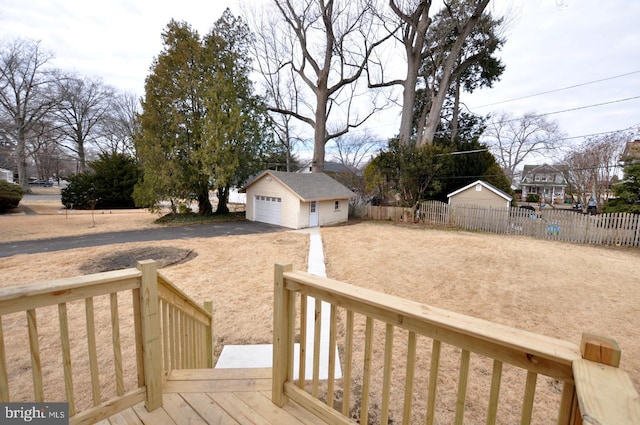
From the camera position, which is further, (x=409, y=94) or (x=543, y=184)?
(x=543, y=184)

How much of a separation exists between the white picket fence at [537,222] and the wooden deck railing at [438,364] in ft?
37.4

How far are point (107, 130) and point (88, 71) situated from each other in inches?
271

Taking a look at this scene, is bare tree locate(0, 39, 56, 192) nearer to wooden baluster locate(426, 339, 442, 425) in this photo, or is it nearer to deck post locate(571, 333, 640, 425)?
wooden baluster locate(426, 339, 442, 425)

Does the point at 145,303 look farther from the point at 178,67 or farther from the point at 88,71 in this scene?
Result: the point at 88,71

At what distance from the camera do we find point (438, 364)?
1226 mm

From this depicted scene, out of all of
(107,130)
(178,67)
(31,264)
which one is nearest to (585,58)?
(178,67)

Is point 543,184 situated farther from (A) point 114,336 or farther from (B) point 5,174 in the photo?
(B) point 5,174

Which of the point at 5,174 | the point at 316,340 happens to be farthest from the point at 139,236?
the point at 5,174

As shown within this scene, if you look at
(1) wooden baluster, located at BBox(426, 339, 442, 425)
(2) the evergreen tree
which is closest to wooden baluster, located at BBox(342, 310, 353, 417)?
(1) wooden baluster, located at BBox(426, 339, 442, 425)

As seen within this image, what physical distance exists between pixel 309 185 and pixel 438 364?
15129 mm

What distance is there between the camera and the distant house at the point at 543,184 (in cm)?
3219

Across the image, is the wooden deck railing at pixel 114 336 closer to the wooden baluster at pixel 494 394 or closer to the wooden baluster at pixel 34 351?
the wooden baluster at pixel 34 351

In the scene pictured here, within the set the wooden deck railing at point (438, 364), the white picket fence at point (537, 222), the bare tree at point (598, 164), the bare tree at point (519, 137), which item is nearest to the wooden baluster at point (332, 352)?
the wooden deck railing at point (438, 364)

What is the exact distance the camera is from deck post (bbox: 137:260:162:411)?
1.74 meters
